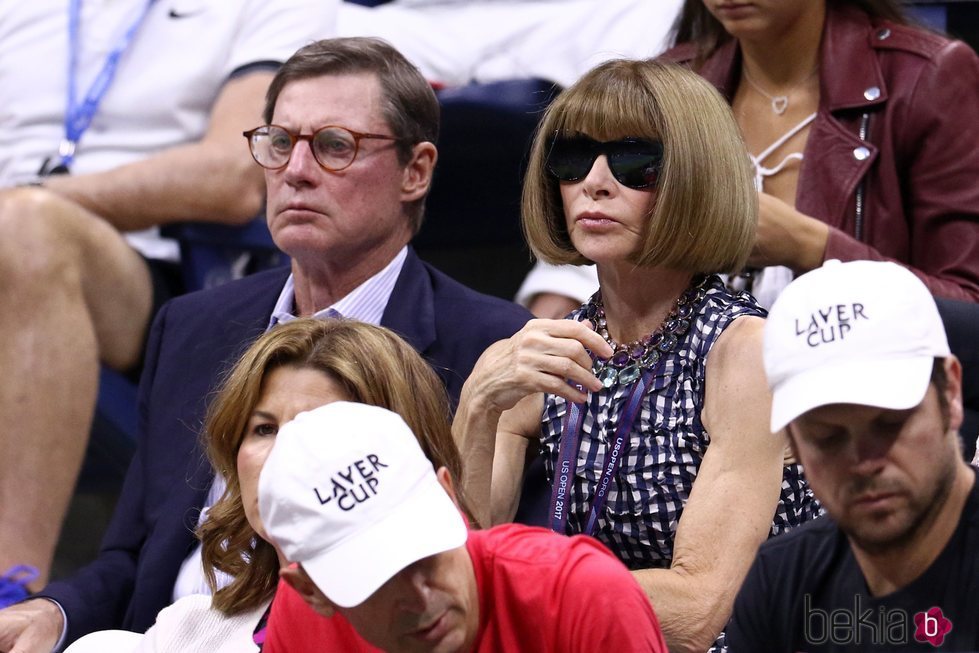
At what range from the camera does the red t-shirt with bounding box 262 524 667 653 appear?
1.93 metres

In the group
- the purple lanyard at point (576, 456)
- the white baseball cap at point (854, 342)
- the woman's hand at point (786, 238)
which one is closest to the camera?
the white baseball cap at point (854, 342)

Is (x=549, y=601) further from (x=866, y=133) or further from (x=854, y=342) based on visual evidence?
(x=866, y=133)

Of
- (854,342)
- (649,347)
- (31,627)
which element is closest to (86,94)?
(31,627)

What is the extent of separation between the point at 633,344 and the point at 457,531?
74cm

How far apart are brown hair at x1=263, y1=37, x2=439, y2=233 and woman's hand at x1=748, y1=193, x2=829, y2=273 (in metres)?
0.81

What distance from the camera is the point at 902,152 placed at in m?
Answer: 3.04

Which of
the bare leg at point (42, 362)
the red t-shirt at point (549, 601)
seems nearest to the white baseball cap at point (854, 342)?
the red t-shirt at point (549, 601)

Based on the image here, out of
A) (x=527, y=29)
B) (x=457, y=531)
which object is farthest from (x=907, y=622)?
(x=527, y=29)

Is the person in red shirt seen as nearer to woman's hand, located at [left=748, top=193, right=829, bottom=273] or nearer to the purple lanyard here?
the purple lanyard

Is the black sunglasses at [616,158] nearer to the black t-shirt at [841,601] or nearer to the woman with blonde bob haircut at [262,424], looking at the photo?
the woman with blonde bob haircut at [262,424]

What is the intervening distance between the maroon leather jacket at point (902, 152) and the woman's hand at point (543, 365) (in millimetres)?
803

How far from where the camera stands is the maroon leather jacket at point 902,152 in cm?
299

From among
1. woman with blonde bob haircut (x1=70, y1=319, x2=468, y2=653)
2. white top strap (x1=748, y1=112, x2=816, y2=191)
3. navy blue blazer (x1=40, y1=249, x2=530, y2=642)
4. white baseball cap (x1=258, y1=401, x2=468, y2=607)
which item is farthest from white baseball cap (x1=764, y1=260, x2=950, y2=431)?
white top strap (x1=748, y1=112, x2=816, y2=191)

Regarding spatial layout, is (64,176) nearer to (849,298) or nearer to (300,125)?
(300,125)
